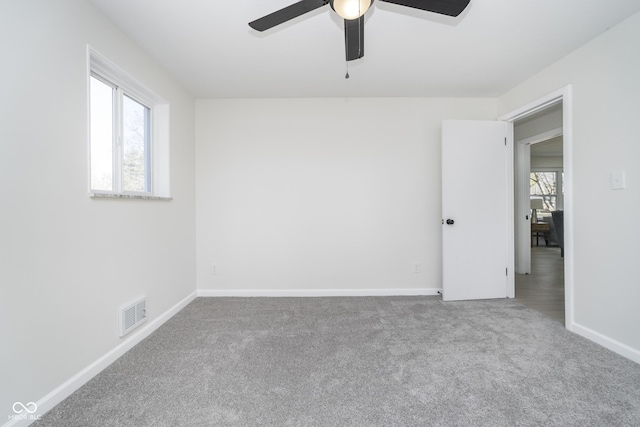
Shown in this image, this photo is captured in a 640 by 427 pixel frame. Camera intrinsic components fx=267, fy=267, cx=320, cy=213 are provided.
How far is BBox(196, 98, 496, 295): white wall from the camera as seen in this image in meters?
3.17

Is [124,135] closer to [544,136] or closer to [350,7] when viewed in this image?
[350,7]

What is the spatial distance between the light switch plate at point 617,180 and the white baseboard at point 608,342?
3.62 ft

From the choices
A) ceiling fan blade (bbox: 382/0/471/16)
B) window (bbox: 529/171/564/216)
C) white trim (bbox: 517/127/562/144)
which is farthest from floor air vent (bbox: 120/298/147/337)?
window (bbox: 529/171/564/216)

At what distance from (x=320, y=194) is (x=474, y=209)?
1.74m

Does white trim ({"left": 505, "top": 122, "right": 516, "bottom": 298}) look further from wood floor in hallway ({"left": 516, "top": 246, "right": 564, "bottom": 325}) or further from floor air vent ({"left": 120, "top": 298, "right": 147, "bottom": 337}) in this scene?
floor air vent ({"left": 120, "top": 298, "right": 147, "bottom": 337})

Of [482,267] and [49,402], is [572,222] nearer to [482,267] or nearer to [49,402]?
[482,267]

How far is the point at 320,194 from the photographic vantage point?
126 inches

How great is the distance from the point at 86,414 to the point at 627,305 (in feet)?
11.1

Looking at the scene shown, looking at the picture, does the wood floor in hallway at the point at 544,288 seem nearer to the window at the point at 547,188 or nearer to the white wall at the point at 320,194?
the white wall at the point at 320,194

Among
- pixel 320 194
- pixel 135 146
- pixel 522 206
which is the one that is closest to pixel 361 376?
pixel 320 194

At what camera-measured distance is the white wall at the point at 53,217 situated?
123cm

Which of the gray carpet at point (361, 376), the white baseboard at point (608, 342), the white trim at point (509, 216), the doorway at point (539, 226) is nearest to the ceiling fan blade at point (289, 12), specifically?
the gray carpet at point (361, 376)

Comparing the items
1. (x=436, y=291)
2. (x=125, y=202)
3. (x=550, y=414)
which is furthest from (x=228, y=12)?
(x=436, y=291)

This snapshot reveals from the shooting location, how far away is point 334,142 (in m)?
3.18
